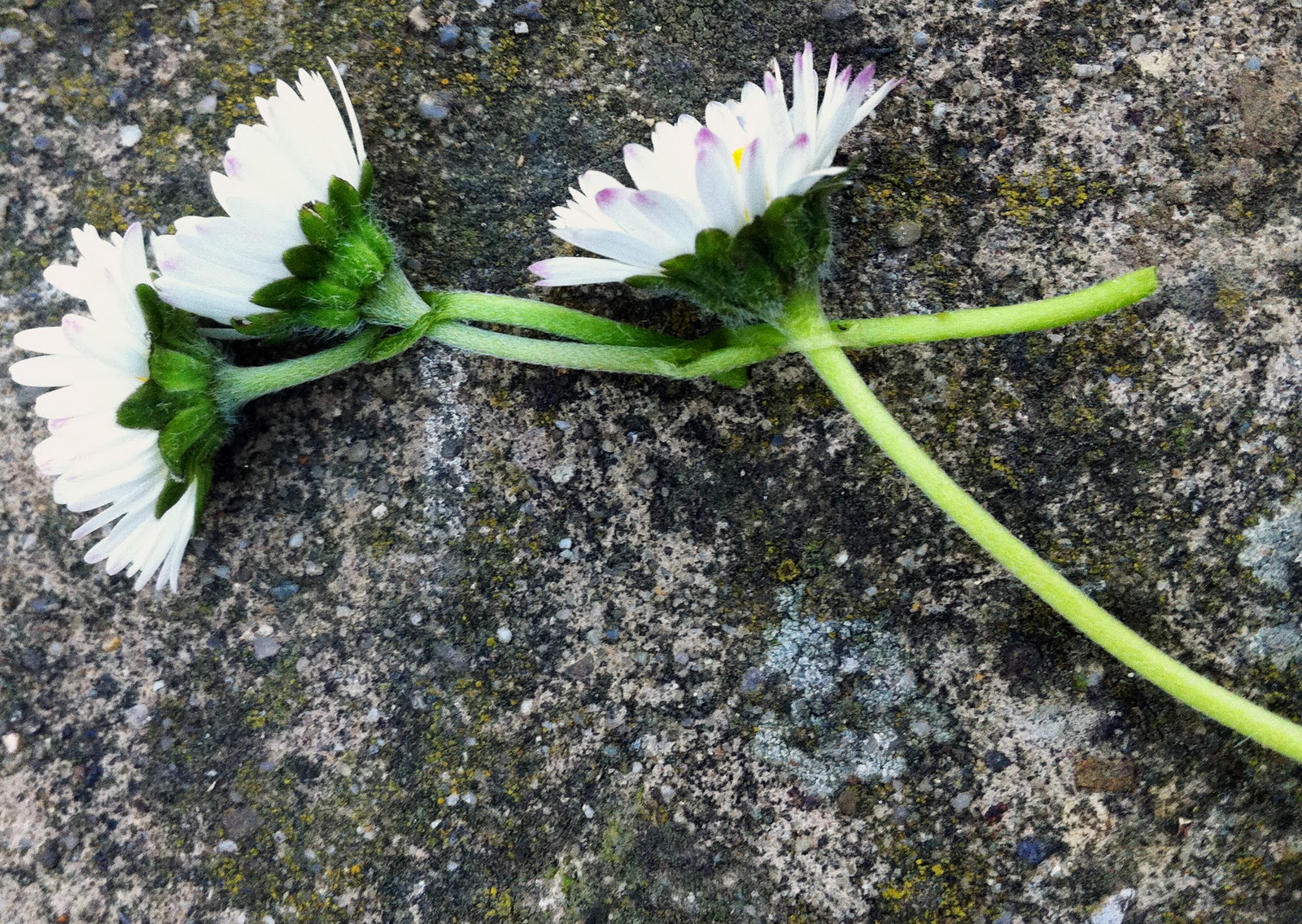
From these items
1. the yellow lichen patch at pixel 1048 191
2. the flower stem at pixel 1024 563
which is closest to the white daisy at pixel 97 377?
the flower stem at pixel 1024 563

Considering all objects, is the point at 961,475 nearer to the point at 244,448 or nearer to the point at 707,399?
the point at 707,399

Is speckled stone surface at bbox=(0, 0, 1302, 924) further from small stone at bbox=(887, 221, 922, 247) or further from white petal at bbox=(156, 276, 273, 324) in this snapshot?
white petal at bbox=(156, 276, 273, 324)

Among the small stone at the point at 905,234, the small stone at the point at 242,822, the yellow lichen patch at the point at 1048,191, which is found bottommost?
the small stone at the point at 242,822

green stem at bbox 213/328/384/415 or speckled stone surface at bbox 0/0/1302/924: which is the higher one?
green stem at bbox 213/328/384/415

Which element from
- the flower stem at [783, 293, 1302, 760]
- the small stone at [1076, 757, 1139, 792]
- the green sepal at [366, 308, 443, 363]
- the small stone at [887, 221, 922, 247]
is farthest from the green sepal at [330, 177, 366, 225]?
the small stone at [1076, 757, 1139, 792]

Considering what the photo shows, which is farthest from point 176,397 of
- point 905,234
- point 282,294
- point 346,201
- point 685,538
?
point 905,234

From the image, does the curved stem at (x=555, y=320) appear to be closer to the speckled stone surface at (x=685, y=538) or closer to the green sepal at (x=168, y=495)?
→ the speckled stone surface at (x=685, y=538)

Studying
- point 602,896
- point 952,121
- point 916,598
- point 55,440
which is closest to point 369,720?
point 602,896
